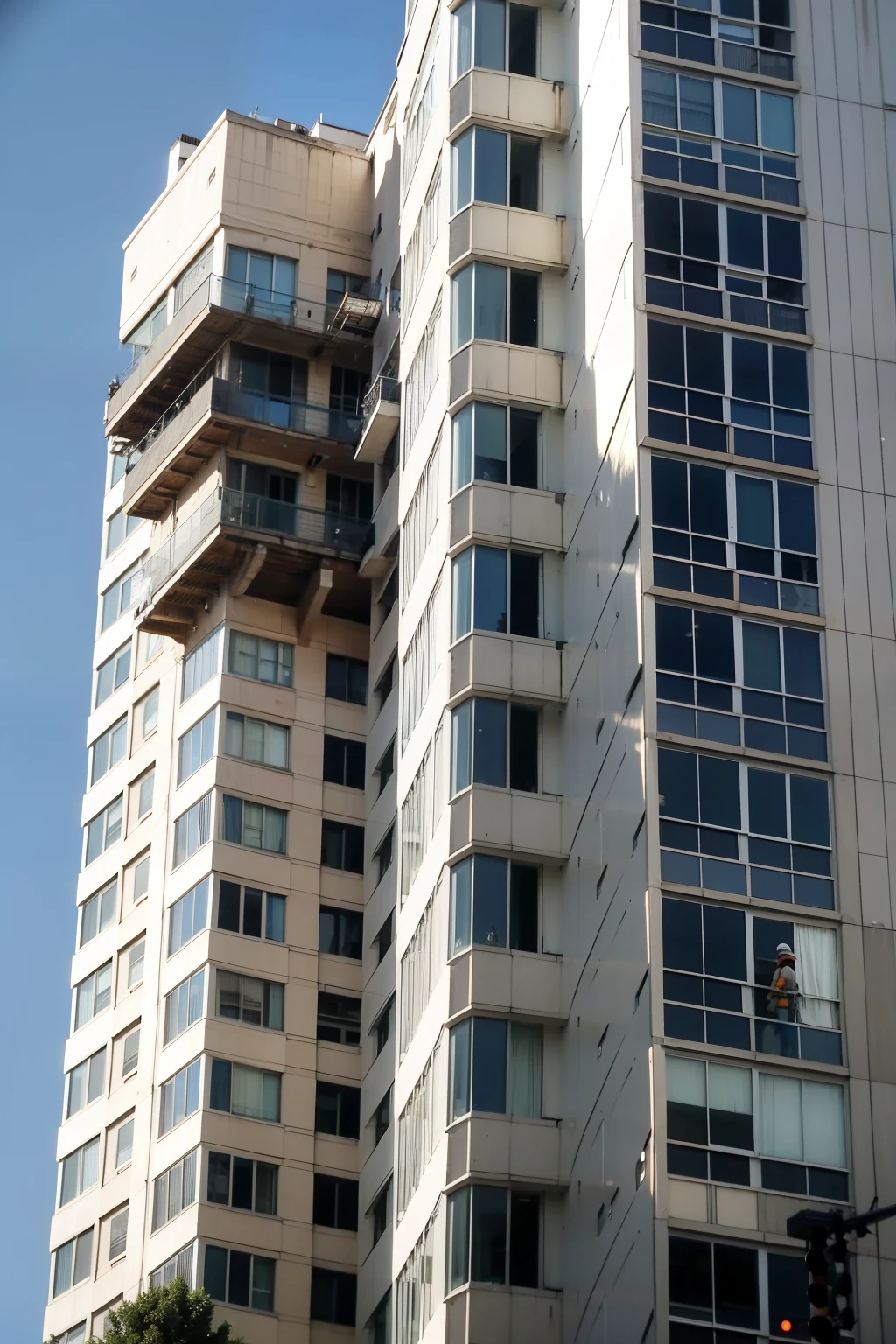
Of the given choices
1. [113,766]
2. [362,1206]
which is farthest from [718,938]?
[113,766]

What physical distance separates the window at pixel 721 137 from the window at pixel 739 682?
1164 centimetres

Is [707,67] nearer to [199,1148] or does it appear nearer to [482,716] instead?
[482,716]

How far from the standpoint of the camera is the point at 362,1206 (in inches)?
2589

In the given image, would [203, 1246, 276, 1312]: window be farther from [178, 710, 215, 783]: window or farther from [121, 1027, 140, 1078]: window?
[178, 710, 215, 783]: window

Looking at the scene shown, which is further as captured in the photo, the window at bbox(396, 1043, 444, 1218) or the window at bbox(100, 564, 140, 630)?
the window at bbox(100, 564, 140, 630)

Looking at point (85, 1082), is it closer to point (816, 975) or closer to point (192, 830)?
point (192, 830)

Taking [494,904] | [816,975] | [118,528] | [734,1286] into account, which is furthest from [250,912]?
[734,1286]

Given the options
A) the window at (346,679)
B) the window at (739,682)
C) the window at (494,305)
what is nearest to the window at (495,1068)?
the window at (739,682)

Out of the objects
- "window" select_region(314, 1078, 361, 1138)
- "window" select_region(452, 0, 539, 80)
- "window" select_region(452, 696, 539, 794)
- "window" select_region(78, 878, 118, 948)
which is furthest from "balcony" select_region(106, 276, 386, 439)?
"window" select_region(314, 1078, 361, 1138)

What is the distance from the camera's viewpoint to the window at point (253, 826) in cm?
6962

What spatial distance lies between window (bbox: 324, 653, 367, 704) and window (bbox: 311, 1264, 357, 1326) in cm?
1720

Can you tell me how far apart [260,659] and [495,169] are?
16352 mm

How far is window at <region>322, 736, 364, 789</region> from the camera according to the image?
2840 inches

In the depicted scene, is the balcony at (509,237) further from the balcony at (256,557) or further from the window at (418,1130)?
the window at (418,1130)
